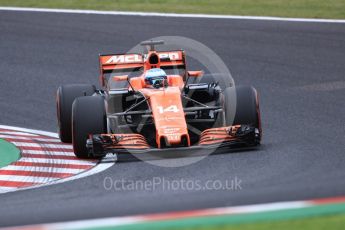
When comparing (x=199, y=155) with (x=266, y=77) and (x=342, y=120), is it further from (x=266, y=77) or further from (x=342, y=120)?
(x=266, y=77)

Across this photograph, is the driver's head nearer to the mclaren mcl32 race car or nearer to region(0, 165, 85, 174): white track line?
the mclaren mcl32 race car

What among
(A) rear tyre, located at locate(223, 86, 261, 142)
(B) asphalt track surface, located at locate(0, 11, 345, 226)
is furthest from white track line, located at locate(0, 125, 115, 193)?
(A) rear tyre, located at locate(223, 86, 261, 142)

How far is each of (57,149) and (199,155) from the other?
7.06 ft

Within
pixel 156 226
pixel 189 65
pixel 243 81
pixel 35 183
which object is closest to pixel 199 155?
pixel 35 183

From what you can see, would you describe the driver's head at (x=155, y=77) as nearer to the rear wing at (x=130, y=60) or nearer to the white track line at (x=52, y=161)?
the rear wing at (x=130, y=60)

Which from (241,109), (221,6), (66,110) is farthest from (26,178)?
(221,6)

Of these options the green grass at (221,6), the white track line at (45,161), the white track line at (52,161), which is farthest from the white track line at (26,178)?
the green grass at (221,6)

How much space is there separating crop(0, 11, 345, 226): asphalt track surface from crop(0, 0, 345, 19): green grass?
0.91 metres

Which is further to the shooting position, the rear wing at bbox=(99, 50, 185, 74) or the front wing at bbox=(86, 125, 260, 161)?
the rear wing at bbox=(99, 50, 185, 74)

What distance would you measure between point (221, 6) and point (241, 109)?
11368mm

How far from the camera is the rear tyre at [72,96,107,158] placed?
38.3ft

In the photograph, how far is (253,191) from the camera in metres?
8.37

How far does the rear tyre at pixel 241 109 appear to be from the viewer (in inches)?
468

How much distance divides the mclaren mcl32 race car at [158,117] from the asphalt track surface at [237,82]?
280 mm
